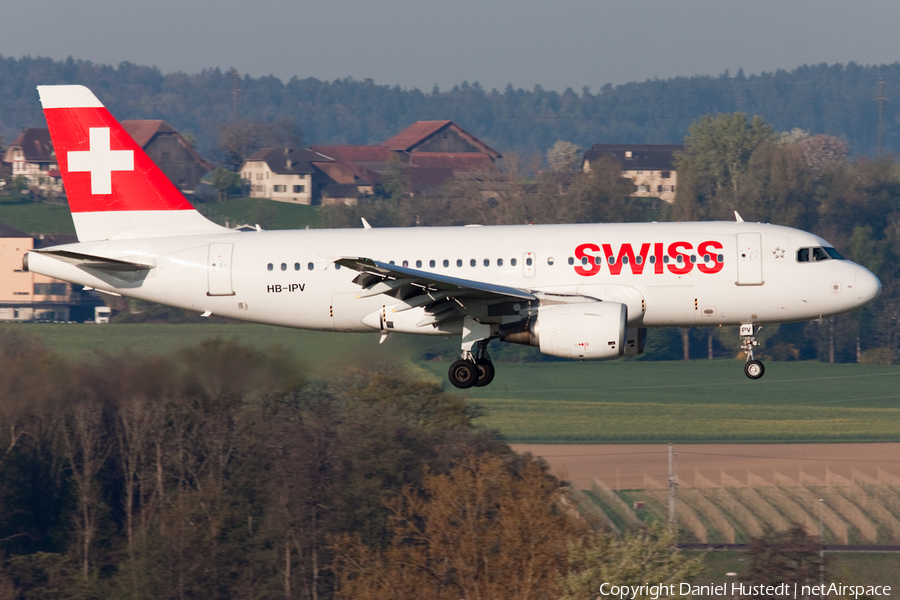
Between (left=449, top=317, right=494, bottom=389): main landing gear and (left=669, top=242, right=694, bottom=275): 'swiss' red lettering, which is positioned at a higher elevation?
(left=669, top=242, right=694, bottom=275): 'swiss' red lettering

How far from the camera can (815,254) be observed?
32.6 m

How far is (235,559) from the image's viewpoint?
229 feet

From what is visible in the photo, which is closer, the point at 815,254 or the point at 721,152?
the point at 815,254

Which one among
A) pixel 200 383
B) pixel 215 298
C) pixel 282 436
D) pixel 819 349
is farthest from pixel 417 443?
pixel 819 349

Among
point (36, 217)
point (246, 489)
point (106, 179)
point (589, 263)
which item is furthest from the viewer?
point (36, 217)

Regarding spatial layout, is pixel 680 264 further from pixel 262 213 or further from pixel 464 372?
pixel 262 213

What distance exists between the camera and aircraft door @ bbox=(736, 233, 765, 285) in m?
32.1

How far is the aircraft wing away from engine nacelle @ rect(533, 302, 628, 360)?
879 mm

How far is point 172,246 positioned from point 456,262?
823cm

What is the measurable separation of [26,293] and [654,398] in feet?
213

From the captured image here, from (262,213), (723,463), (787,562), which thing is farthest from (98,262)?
(262,213)

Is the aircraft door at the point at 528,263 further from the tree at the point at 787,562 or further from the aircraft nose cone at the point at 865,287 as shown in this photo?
the tree at the point at 787,562

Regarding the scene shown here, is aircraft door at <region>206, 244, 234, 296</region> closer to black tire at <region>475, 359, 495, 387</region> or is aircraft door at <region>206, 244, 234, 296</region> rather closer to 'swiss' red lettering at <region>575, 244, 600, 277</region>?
black tire at <region>475, 359, 495, 387</region>

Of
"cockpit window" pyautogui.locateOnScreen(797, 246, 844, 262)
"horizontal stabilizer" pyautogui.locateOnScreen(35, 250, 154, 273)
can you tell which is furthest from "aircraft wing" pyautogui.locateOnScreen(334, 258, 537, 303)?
"cockpit window" pyautogui.locateOnScreen(797, 246, 844, 262)
